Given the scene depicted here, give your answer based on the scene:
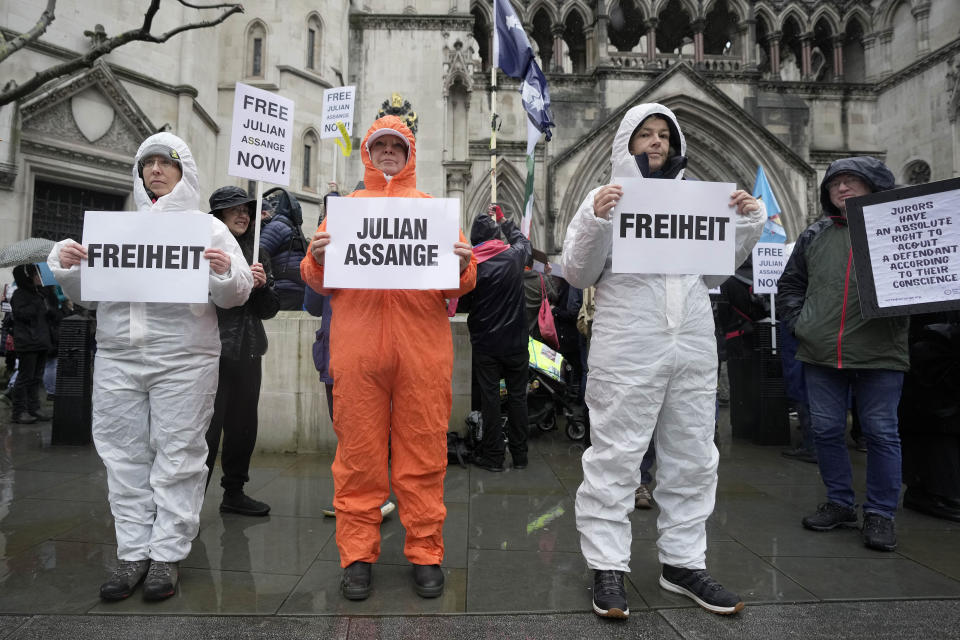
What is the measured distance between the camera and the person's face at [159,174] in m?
2.83

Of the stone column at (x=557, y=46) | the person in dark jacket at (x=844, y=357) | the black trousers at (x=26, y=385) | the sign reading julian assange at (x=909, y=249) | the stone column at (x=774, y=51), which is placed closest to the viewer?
the sign reading julian assange at (x=909, y=249)

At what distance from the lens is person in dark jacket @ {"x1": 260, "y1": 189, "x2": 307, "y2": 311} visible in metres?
4.24

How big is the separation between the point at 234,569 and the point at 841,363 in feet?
11.8

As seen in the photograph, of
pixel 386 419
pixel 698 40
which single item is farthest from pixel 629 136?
pixel 698 40

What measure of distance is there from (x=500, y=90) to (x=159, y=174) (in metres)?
19.9

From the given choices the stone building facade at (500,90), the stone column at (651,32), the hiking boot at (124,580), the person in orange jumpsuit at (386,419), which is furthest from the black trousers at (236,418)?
the stone column at (651,32)

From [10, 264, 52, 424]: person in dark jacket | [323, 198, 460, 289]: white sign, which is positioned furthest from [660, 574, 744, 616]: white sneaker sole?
[10, 264, 52, 424]: person in dark jacket

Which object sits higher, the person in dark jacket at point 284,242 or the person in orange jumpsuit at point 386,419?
the person in dark jacket at point 284,242

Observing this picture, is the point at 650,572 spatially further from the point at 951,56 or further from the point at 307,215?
the point at 951,56

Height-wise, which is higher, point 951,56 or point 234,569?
point 951,56

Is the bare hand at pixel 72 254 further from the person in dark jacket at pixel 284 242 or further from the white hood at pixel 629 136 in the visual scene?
the white hood at pixel 629 136

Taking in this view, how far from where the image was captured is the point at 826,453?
12.1 feet

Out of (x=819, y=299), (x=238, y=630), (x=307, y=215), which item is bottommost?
(x=238, y=630)

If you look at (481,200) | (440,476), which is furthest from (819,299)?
(481,200)
